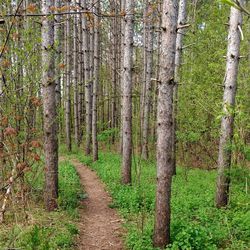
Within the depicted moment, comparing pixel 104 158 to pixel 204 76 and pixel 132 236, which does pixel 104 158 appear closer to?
pixel 204 76

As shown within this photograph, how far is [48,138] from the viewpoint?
7609 mm

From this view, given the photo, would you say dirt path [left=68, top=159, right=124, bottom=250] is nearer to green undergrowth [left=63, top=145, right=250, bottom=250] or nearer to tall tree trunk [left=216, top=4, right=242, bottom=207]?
green undergrowth [left=63, top=145, right=250, bottom=250]

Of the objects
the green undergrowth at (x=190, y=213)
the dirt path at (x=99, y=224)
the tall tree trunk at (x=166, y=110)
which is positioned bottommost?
the dirt path at (x=99, y=224)

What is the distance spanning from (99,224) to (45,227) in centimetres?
155

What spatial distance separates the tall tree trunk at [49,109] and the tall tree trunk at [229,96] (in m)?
4.06

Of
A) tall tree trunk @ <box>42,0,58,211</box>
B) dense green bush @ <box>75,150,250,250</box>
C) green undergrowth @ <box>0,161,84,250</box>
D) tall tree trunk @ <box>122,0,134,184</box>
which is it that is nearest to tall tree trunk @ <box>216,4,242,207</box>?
dense green bush @ <box>75,150,250,250</box>

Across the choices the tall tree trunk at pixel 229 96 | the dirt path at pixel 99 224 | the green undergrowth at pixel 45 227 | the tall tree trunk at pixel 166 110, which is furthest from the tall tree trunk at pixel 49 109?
the tall tree trunk at pixel 229 96

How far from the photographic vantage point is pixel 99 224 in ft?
24.9

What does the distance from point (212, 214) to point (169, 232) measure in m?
2.07

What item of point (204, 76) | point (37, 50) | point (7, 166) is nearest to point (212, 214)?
point (7, 166)

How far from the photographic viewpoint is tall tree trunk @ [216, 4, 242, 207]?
24.6 feet

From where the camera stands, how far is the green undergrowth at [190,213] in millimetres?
5762

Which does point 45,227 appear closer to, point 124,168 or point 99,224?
point 99,224

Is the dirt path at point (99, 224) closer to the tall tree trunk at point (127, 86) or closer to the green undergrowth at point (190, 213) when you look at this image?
the green undergrowth at point (190, 213)
